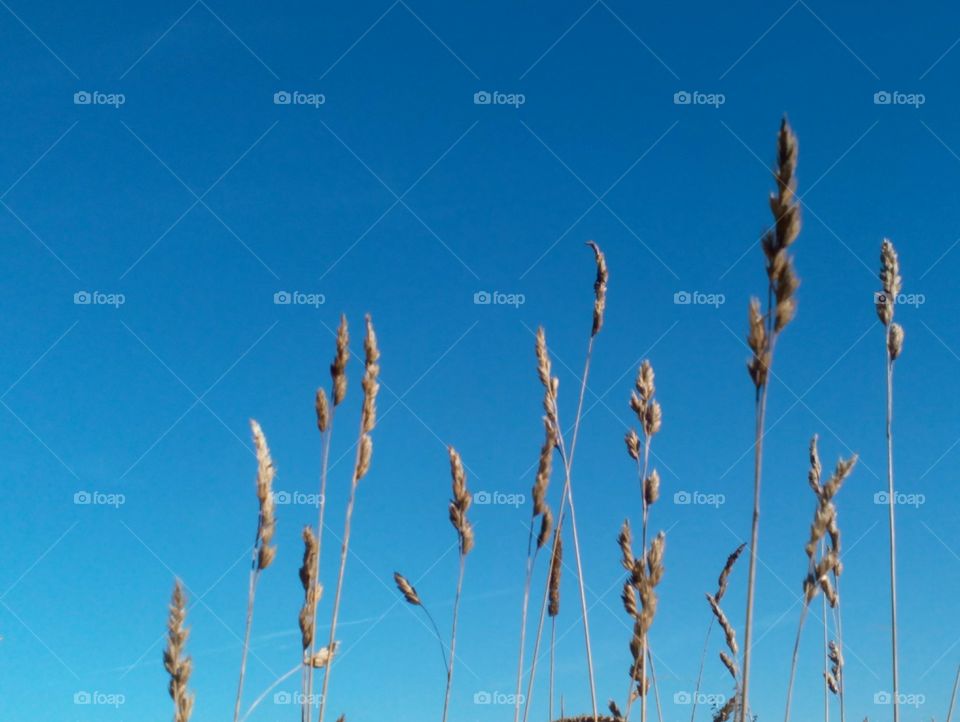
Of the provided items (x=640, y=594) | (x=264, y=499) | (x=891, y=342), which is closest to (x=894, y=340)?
(x=891, y=342)

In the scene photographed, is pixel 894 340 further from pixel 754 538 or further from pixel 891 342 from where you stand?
pixel 754 538

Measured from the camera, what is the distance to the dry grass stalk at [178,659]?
2633 millimetres

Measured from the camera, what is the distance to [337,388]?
3.69 metres

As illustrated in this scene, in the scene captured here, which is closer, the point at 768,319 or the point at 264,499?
the point at 768,319

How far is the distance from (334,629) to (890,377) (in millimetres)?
2686

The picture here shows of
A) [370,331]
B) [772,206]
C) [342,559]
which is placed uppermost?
[370,331]

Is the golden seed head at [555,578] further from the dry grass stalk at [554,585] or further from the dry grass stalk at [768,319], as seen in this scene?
the dry grass stalk at [768,319]

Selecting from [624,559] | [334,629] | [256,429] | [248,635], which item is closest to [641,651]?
[624,559]

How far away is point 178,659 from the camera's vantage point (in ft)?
8.77

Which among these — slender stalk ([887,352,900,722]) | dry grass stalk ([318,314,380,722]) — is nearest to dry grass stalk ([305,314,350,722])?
dry grass stalk ([318,314,380,722])

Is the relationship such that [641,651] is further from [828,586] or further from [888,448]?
[828,586]

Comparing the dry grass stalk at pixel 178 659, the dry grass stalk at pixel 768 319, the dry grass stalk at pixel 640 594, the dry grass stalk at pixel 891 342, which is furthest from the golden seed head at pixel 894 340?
the dry grass stalk at pixel 178 659

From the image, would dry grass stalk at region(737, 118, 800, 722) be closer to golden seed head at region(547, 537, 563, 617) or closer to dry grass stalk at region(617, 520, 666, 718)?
dry grass stalk at region(617, 520, 666, 718)

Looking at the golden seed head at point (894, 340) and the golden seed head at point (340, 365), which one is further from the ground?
the golden seed head at point (894, 340)
